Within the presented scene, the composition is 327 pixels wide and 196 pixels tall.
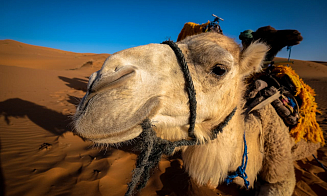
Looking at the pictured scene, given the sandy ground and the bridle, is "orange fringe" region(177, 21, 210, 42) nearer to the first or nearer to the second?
the sandy ground

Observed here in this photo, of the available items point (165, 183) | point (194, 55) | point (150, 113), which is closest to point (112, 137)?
point (150, 113)

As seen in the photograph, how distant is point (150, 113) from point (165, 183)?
2046 mm

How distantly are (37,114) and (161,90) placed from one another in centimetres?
580

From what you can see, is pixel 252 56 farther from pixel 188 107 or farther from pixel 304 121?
pixel 304 121

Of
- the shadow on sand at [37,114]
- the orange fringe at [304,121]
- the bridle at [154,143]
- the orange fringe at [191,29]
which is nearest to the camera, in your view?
the bridle at [154,143]

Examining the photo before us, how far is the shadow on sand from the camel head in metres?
3.87

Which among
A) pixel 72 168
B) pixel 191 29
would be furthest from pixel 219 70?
pixel 191 29

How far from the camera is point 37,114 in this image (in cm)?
511

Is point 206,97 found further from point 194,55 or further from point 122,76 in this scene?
point 122,76

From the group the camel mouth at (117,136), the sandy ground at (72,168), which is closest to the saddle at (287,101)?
the sandy ground at (72,168)

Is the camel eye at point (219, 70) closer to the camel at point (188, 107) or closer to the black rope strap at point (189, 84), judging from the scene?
the camel at point (188, 107)

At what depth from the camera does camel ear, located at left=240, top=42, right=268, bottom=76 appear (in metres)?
1.42

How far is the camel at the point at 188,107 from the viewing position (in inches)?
39.2

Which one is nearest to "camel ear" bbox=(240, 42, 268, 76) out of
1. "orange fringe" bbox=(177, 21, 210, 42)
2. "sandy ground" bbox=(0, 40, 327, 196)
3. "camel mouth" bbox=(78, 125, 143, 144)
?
"camel mouth" bbox=(78, 125, 143, 144)
